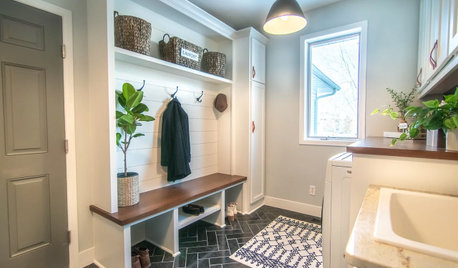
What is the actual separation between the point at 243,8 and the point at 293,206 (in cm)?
277

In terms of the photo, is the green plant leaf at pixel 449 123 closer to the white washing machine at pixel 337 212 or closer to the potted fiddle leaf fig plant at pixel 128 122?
the white washing machine at pixel 337 212

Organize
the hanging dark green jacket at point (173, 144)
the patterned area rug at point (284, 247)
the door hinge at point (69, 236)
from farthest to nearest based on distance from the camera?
1. the hanging dark green jacket at point (173, 144)
2. the patterned area rug at point (284, 247)
3. the door hinge at point (69, 236)

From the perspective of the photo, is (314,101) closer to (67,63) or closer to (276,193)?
(276,193)

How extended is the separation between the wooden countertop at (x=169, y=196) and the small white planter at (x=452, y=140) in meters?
1.93

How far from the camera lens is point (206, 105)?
9.71 ft

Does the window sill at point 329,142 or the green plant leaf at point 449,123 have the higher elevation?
the green plant leaf at point 449,123

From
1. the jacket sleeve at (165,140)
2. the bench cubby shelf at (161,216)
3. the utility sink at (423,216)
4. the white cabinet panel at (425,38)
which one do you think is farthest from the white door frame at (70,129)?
the white cabinet panel at (425,38)

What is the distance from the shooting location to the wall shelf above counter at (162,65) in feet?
6.24

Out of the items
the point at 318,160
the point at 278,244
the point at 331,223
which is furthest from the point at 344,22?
the point at 278,244

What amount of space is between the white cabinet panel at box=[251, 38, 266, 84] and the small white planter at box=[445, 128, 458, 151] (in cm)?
211

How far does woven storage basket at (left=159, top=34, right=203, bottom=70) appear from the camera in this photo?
7.39 feet

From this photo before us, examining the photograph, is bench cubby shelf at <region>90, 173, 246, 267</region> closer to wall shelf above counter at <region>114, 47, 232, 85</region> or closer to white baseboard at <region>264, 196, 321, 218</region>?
white baseboard at <region>264, 196, 321, 218</region>

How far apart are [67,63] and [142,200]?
4.39 ft

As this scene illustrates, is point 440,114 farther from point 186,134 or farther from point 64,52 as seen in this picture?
point 64,52
